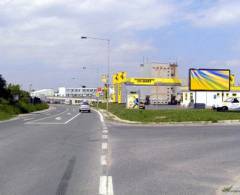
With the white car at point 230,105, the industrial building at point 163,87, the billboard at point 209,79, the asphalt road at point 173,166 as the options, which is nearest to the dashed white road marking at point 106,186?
the asphalt road at point 173,166

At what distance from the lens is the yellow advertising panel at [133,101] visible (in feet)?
186

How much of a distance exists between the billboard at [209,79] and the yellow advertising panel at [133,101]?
25.0ft

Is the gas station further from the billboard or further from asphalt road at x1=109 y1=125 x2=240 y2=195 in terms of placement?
asphalt road at x1=109 y1=125 x2=240 y2=195

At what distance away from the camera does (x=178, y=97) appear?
101625mm

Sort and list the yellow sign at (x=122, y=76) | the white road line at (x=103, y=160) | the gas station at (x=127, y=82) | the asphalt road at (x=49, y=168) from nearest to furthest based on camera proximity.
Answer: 1. the asphalt road at (x=49, y=168)
2. the white road line at (x=103, y=160)
3. the yellow sign at (x=122, y=76)
4. the gas station at (x=127, y=82)

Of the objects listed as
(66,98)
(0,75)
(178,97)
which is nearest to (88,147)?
(0,75)

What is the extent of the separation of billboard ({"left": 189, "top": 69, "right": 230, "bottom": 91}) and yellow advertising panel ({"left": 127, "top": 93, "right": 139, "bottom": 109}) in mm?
7616

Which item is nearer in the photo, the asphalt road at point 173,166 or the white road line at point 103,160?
the asphalt road at point 173,166

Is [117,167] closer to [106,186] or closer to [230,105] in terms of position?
[106,186]

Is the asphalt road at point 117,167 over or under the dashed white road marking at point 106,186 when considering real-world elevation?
under

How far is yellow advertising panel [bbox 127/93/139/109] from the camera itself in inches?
2231

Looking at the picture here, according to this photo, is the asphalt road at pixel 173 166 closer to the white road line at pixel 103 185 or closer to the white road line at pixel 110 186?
the white road line at pixel 110 186

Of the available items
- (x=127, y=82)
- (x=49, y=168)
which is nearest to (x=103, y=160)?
(x=49, y=168)

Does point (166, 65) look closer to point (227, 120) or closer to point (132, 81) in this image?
point (132, 81)
